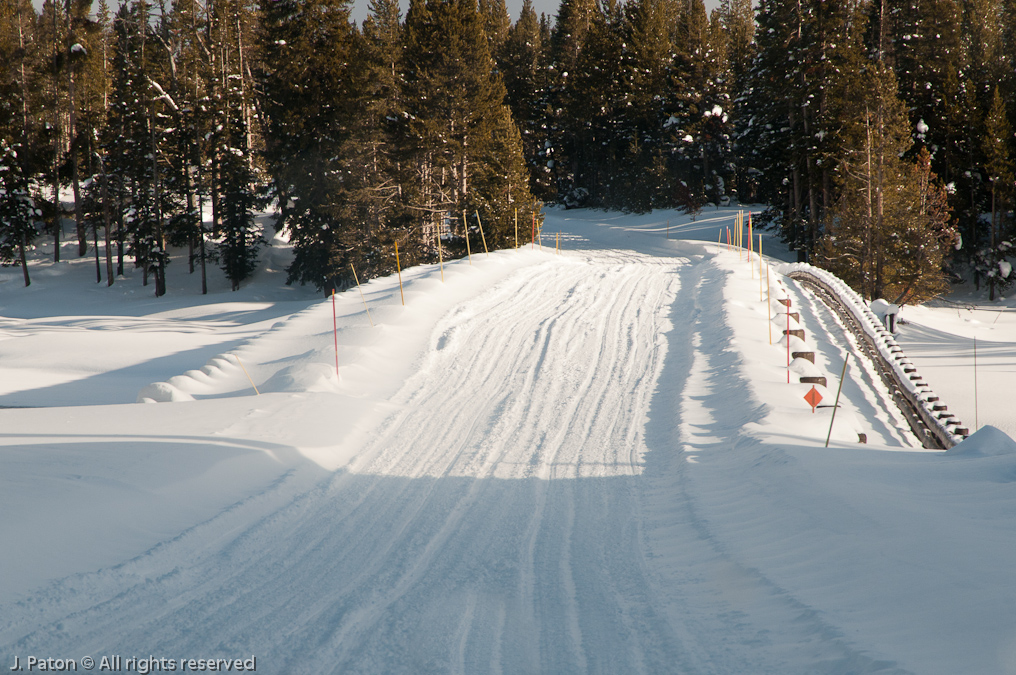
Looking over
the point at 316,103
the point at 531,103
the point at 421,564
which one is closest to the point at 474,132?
the point at 316,103

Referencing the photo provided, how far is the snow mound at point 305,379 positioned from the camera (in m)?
8.67

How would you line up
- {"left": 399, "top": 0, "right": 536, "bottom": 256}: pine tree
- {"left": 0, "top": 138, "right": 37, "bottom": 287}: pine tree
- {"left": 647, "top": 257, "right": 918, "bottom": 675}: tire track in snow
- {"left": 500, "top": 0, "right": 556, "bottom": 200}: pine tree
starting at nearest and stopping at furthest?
{"left": 647, "top": 257, "right": 918, "bottom": 675}: tire track in snow < {"left": 399, "top": 0, "right": 536, "bottom": 256}: pine tree < {"left": 0, "top": 138, "right": 37, "bottom": 287}: pine tree < {"left": 500, "top": 0, "right": 556, "bottom": 200}: pine tree

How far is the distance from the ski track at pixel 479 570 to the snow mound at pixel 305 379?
3.41ft

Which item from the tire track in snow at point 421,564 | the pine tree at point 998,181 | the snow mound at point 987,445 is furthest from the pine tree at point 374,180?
the pine tree at point 998,181

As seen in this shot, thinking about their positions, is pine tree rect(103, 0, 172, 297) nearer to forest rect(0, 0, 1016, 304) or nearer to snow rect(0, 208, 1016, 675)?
forest rect(0, 0, 1016, 304)

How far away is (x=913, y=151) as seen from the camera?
35.7m

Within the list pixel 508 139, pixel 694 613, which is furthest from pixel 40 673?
pixel 508 139

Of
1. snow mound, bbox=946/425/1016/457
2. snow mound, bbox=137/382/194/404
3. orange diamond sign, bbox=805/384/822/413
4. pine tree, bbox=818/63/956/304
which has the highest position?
pine tree, bbox=818/63/956/304

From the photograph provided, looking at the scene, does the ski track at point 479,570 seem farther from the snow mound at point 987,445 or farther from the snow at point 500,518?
the snow mound at point 987,445

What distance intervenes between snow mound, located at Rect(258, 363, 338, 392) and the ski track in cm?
104

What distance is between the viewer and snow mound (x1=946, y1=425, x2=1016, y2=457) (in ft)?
18.4

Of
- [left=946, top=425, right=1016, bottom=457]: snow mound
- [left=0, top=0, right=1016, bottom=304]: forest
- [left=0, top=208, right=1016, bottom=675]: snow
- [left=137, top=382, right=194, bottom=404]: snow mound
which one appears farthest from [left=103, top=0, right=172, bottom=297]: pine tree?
[left=946, top=425, right=1016, bottom=457]: snow mound

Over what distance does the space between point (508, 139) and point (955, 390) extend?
67.5 ft

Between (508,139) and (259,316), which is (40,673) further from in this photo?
(508,139)
